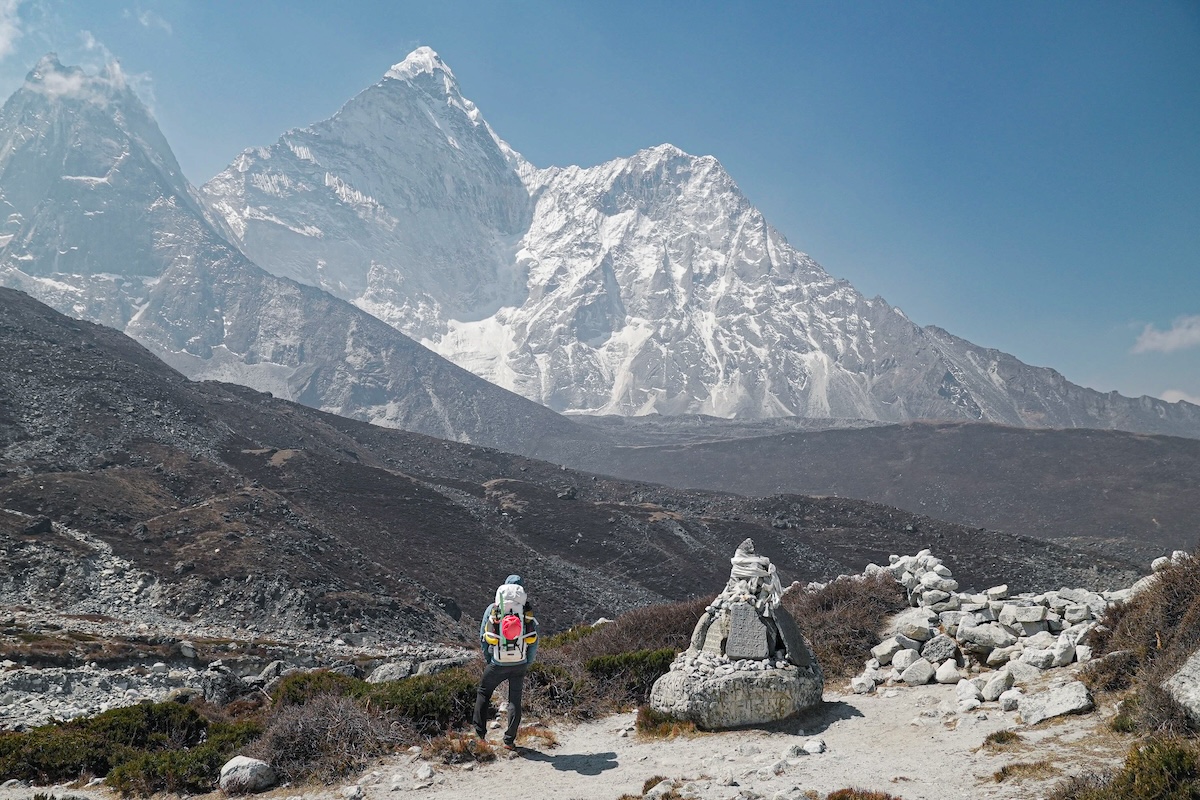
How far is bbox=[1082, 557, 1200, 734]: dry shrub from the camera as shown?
784 centimetres

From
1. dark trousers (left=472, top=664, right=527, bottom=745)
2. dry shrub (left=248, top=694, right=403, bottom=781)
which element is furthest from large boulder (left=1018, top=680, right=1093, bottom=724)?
dry shrub (left=248, top=694, right=403, bottom=781)

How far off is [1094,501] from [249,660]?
4349 inches

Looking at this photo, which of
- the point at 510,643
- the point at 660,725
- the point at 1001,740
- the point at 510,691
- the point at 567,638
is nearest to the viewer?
the point at 1001,740

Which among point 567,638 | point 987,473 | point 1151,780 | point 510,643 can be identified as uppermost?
point 987,473

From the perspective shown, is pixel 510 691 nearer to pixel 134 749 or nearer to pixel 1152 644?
pixel 134 749

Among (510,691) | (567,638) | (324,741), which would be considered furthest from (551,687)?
(567,638)

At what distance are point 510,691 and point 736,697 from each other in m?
3.29

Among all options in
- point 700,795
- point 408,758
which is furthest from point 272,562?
point 700,795

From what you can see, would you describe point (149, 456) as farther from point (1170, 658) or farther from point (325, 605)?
point (1170, 658)

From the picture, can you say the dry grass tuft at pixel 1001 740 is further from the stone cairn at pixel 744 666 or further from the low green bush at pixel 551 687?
the low green bush at pixel 551 687

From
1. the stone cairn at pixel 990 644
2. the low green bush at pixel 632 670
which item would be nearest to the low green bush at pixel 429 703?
the low green bush at pixel 632 670

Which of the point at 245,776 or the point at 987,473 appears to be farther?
the point at 987,473

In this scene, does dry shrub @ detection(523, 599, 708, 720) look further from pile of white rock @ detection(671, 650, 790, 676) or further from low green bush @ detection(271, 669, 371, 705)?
low green bush @ detection(271, 669, 371, 705)

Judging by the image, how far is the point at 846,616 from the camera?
15008 millimetres
